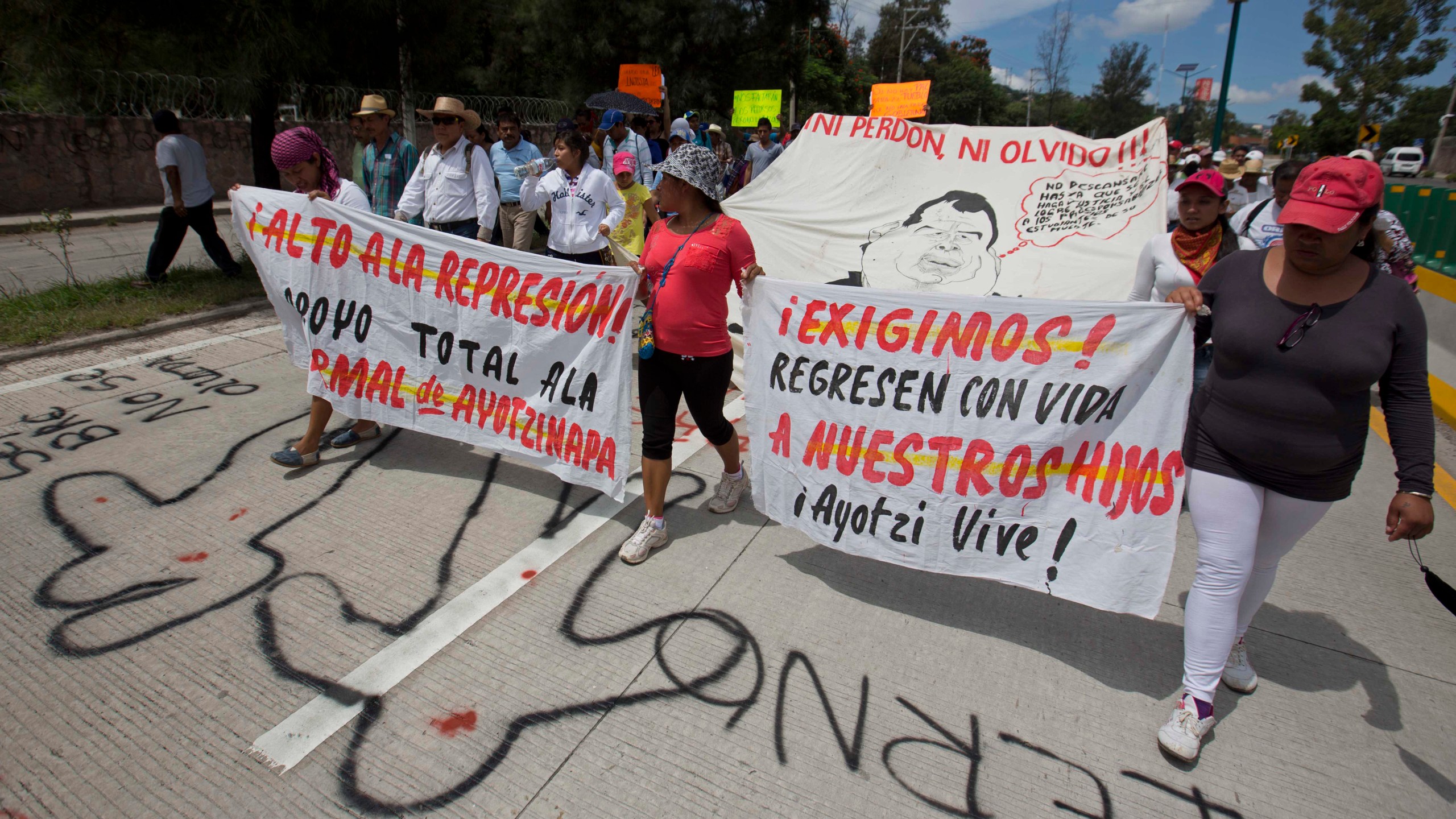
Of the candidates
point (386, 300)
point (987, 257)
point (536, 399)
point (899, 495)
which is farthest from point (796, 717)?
point (987, 257)

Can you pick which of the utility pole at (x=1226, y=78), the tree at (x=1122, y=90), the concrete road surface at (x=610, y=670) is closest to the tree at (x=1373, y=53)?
the tree at (x=1122, y=90)

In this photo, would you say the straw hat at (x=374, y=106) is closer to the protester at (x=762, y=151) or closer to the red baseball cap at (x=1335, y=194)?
the red baseball cap at (x=1335, y=194)

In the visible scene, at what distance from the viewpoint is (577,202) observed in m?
5.40

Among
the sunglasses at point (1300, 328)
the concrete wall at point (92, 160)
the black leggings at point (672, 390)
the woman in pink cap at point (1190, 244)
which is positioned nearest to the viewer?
the sunglasses at point (1300, 328)

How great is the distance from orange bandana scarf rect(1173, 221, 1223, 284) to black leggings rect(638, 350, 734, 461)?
6.74ft

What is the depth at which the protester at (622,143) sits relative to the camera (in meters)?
8.09

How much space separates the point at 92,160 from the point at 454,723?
17.7 meters

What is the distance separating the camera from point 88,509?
353 centimetres

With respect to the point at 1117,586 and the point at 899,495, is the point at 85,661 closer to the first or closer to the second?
the point at 899,495

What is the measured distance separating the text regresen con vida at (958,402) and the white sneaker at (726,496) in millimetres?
676

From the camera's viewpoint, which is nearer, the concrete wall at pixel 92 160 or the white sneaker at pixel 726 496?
the white sneaker at pixel 726 496

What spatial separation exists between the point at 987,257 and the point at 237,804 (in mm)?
5411

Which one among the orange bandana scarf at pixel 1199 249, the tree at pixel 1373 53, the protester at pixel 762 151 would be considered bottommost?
the orange bandana scarf at pixel 1199 249

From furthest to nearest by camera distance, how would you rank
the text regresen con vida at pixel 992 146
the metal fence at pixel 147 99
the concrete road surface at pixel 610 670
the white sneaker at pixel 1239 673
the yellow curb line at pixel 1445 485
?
the metal fence at pixel 147 99, the text regresen con vida at pixel 992 146, the yellow curb line at pixel 1445 485, the white sneaker at pixel 1239 673, the concrete road surface at pixel 610 670
